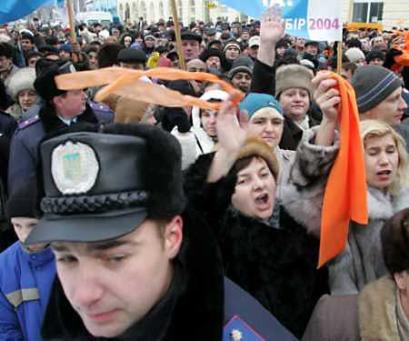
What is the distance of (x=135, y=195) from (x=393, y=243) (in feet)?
3.39

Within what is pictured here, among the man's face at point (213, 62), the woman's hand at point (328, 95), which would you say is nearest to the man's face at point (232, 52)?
the man's face at point (213, 62)

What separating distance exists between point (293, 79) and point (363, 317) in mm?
2579

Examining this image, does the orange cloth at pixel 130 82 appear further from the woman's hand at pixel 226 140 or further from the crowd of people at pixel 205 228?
the woman's hand at pixel 226 140

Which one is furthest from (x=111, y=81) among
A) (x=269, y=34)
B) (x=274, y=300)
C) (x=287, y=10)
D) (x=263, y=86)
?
(x=287, y=10)

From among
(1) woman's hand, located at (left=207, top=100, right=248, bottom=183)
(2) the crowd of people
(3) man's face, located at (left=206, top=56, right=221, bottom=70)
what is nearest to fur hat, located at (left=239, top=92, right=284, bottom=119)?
(2) the crowd of people

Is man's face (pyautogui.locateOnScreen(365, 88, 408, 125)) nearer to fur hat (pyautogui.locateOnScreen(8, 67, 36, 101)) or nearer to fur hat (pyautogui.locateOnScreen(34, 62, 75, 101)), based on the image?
fur hat (pyautogui.locateOnScreen(34, 62, 75, 101))

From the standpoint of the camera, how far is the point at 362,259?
216 cm

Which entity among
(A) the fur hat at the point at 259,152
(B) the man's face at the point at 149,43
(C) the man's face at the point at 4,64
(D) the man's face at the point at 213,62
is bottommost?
(B) the man's face at the point at 149,43

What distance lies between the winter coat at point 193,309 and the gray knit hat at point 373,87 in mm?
1967

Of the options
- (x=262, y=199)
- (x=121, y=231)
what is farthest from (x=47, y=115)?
(x=121, y=231)

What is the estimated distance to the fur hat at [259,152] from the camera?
229 centimetres

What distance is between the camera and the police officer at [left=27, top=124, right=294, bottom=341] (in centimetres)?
125

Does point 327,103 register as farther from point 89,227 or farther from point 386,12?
point 386,12

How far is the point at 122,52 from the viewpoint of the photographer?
19.9 feet
